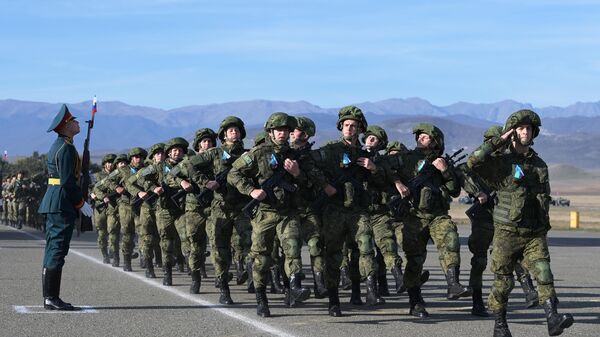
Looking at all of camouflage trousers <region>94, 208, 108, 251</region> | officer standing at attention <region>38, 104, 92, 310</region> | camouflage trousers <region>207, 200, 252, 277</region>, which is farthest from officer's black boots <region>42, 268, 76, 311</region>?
camouflage trousers <region>94, 208, 108, 251</region>

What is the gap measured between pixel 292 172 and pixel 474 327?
222 centimetres

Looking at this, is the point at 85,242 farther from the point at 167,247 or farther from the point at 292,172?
the point at 292,172

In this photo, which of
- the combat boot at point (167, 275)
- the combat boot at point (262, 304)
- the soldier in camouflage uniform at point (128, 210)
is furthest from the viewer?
the soldier in camouflage uniform at point (128, 210)

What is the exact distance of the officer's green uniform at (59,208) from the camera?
1196cm

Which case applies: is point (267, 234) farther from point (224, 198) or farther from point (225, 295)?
point (224, 198)

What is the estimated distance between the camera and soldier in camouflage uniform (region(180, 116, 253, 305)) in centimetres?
1309

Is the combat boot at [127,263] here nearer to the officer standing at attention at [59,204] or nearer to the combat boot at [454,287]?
the officer standing at attention at [59,204]

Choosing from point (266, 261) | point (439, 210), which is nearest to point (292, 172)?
point (266, 261)

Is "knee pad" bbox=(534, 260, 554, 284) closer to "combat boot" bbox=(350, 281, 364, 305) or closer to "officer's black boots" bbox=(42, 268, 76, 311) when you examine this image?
"combat boot" bbox=(350, 281, 364, 305)

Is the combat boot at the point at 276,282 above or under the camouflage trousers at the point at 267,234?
under

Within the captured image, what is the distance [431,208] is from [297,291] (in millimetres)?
1941

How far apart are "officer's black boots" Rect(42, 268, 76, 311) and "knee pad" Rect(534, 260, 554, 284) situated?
16.0ft

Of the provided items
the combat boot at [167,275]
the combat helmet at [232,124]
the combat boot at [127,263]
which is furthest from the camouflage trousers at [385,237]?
the combat boot at [127,263]

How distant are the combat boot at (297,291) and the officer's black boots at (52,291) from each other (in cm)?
241
